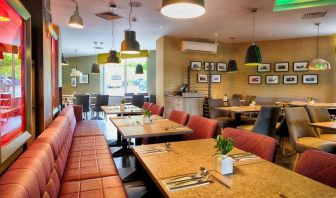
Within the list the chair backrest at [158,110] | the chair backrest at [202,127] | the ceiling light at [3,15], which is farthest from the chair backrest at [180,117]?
the ceiling light at [3,15]

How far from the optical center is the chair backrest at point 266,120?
13.3 ft

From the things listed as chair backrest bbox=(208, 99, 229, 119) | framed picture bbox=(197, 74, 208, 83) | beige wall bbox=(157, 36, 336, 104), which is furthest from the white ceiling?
chair backrest bbox=(208, 99, 229, 119)

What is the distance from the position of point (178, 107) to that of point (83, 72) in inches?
297

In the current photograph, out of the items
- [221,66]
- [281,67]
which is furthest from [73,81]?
[281,67]

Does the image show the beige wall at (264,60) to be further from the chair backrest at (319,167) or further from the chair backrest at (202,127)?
the chair backrest at (319,167)

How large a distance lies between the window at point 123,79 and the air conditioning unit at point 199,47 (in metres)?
4.45

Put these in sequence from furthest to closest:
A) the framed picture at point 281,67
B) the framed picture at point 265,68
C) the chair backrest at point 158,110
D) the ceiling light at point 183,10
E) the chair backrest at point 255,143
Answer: the framed picture at point 265,68
the framed picture at point 281,67
the chair backrest at point 158,110
the ceiling light at point 183,10
the chair backrest at point 255,143

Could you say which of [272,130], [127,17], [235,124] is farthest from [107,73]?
[272,130]

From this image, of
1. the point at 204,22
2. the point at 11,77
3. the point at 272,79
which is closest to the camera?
the point at 11,77

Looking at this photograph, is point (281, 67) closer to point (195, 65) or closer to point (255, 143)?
point (195, 65)

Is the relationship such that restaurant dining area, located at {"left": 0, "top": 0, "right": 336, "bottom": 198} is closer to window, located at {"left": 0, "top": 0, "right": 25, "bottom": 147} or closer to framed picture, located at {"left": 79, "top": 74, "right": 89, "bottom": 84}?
window, located at {"left": 0, "top": 0, "right": 25, "bottom": 147}

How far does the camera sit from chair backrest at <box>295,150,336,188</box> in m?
1.42

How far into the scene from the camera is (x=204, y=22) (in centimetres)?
596

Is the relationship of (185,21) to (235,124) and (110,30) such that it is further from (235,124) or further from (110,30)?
(235,124)
